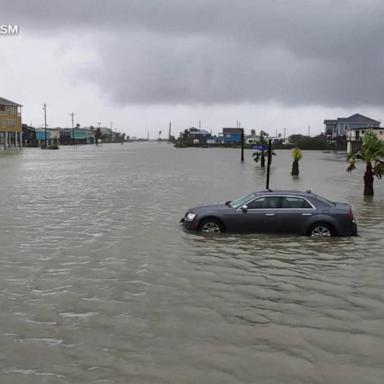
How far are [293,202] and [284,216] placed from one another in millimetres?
535

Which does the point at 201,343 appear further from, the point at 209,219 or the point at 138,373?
the point at 209,219

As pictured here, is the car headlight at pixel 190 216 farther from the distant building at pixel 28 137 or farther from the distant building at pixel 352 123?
the distant building at pixel 28 137

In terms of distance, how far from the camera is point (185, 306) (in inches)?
355

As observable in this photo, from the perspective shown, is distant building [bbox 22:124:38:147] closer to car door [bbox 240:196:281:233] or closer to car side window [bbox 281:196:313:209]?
car door [bbox 240:196:281:233]

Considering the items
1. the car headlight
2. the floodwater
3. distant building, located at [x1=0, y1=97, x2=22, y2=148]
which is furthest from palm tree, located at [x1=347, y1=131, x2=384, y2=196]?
distant building, located at [x1=0, y1=97, x2=22, y2=148]

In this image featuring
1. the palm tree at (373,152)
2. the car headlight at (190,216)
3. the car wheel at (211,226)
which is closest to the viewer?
the car wheel at (211,226)

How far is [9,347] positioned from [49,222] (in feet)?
37.7

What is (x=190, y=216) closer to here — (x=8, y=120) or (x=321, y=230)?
(x=321, y=230)

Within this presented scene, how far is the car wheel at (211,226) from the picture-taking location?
15.1 metres

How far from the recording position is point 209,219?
15172mm

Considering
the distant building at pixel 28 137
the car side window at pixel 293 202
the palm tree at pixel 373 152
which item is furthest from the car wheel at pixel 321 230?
the distant building at pixel 28 137

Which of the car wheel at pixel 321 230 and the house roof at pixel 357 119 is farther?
the house roof at pixel 357 119

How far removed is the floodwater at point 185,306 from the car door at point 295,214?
1.02ft

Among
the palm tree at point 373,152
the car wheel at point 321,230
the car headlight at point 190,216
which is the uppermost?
the palm tree at point 373,152
